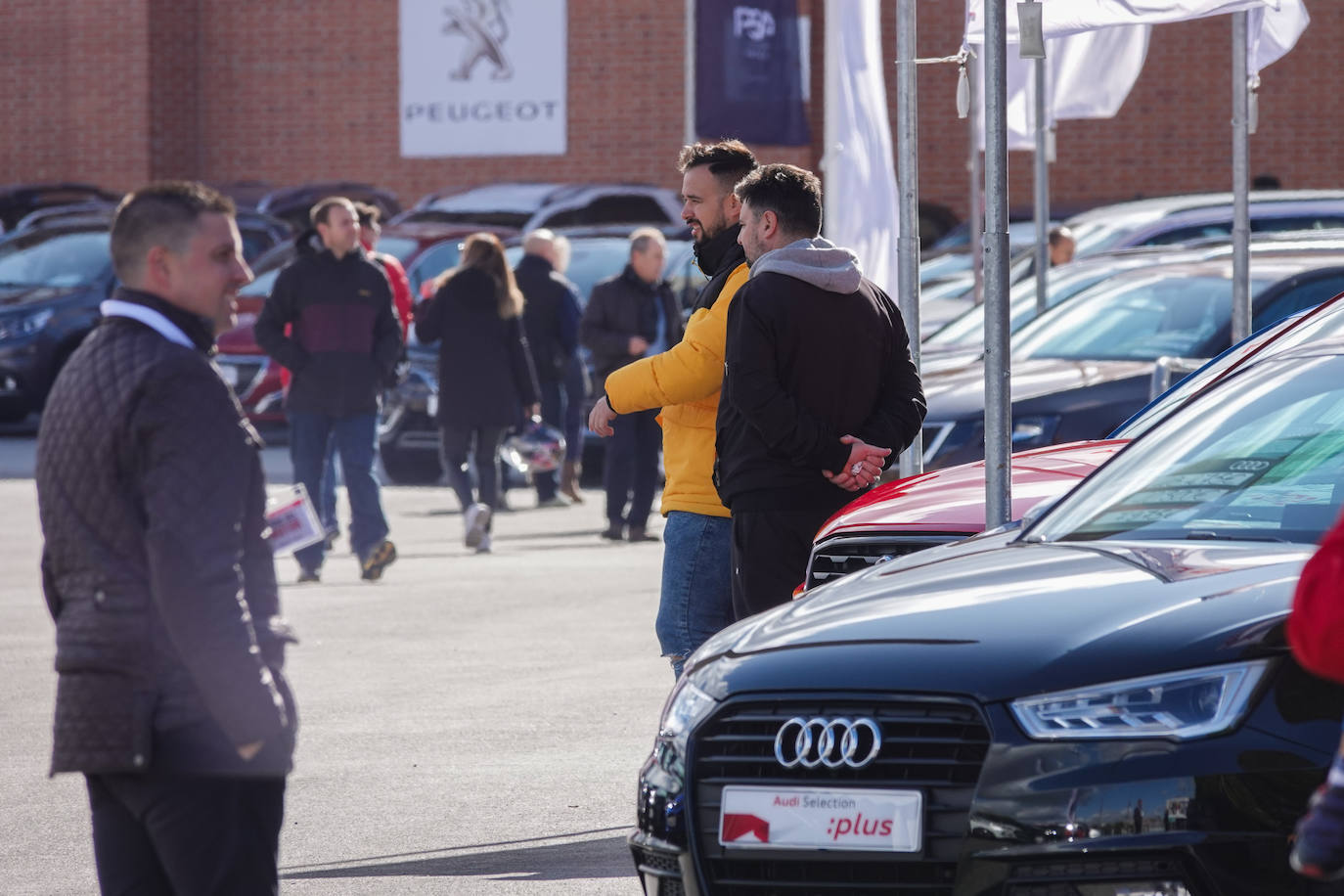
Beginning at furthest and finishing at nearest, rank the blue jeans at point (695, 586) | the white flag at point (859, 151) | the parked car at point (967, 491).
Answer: the white flag at point (859, 151) < the blue jeans at point (695, 586) < the parked car at point (967, 491)

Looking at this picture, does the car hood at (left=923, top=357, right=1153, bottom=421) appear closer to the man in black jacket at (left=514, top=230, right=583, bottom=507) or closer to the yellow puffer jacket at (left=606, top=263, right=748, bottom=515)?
the yellow puffer jacket at (left=606, top=263, right=748, bottom=515)

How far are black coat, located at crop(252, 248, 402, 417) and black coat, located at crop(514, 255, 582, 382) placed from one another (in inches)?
Result: 146

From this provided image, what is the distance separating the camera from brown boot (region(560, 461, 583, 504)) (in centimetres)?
1697

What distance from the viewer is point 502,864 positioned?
6.33 m

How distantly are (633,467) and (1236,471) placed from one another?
9625 mm

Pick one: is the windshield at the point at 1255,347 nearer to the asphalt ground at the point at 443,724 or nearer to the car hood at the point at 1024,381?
the asphalt ground at the point at 443,724

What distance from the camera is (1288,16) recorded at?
10273 mm

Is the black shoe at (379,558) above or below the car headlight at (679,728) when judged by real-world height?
below

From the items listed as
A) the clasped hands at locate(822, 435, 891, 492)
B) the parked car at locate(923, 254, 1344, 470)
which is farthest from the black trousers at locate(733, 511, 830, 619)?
the parked car at locate(923, 254, 1344, 470)

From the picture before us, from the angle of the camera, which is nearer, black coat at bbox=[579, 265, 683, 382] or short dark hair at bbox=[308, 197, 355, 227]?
short dark hair at bbox=[308, 197, 355, 227]

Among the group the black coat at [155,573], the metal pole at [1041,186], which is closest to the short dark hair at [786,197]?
the black coat at [155,573]

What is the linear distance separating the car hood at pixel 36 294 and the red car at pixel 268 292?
1569mm

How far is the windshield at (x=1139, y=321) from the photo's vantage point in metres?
11.5

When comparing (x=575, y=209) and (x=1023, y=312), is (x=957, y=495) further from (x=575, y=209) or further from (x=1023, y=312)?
(x=575, y=209)
